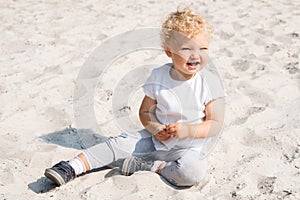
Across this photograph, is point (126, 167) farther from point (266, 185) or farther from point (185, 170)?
point (266, 185)

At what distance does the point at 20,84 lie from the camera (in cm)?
307

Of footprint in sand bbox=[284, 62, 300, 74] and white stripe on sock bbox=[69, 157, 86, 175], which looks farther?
footprint in sand bbox=[284, 62, 300, 74]

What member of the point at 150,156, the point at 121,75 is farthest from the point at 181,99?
the point at 121,75

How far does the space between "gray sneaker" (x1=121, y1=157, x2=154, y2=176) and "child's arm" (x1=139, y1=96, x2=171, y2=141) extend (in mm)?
136

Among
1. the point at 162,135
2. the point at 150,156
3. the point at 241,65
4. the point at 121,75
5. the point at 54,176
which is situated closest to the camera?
the point at 54,176

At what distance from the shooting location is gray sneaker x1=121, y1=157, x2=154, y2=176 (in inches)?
83.0

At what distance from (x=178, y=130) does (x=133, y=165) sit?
0.26 m

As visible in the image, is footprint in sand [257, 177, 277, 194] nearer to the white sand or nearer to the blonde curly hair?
the white sand

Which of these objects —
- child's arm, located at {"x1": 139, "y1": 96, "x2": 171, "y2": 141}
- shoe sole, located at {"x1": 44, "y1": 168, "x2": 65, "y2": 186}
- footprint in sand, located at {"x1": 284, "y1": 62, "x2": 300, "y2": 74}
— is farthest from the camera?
footprint in sand, located at {"x1": 284, "y1": 62, "x2": 300, "y2": 74}

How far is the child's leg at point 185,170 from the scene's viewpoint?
2061 millimetres

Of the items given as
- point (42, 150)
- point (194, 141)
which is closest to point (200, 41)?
point (194, 141)

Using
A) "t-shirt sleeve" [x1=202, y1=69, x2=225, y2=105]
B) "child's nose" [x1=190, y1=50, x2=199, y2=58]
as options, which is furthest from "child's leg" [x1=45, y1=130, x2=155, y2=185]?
"child's nose" [x1=190, y1=50, x2=199, y2=58]

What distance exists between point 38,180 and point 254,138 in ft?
3.76

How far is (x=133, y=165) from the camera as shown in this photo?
6.93ft
